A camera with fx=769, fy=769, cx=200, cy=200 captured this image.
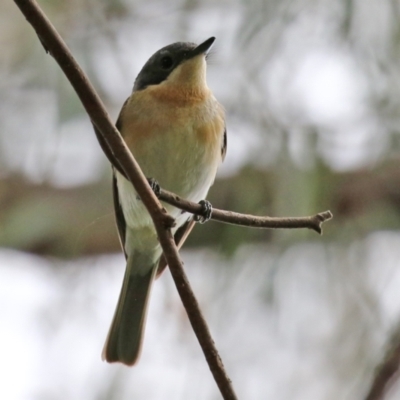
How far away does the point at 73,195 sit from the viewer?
14.7 feet

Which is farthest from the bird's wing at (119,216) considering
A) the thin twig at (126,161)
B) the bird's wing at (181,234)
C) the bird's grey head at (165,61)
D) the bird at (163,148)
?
the thin twig at (126,161)

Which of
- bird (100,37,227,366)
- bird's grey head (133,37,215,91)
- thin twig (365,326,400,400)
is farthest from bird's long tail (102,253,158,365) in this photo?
thin twig (365,326,400,400)

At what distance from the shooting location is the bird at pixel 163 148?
103 inches

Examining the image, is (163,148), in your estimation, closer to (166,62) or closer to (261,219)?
(166,62)

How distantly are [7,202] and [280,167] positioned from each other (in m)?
1.68

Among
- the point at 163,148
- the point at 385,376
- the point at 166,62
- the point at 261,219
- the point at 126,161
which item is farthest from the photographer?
the point at 166,62

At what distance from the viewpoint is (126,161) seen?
1.43m

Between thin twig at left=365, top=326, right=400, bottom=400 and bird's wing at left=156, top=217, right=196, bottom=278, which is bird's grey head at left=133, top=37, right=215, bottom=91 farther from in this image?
thin twig at left=365, top=326, right=400, bottom=400

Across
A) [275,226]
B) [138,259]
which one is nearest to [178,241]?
[138,259]

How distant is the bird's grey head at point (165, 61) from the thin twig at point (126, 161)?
134 cm

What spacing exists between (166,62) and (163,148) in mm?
454

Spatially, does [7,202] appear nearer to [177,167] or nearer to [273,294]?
[273,294]

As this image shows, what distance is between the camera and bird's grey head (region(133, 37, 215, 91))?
284cm

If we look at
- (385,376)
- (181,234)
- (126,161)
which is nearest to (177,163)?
(181,234)
